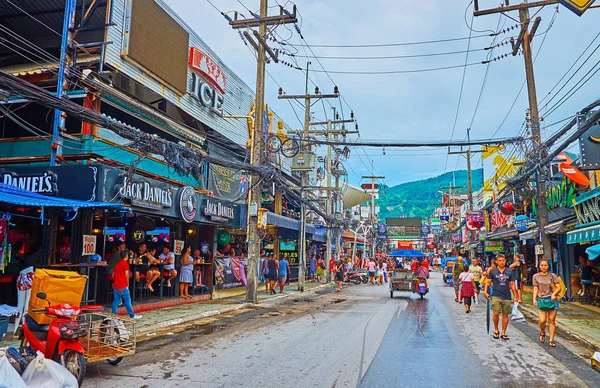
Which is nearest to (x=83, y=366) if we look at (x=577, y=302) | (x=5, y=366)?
(x=5, y=366)

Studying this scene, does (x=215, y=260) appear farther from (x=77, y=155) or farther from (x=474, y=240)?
(x=474, y=240)

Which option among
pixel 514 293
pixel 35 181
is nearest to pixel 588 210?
pixel 514 293

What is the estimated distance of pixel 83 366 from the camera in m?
6.27

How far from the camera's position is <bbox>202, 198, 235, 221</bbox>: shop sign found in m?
17.1

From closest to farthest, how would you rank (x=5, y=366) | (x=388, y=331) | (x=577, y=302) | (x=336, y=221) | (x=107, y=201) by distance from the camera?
(x=5, y=366) < (x=388, y=331) < (x=107, y=201) < (x=577, y=302) < (x=336, y=221)

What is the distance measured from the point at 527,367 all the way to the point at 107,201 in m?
10.2

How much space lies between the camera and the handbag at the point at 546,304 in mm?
9609

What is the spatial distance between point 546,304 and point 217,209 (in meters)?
12.1

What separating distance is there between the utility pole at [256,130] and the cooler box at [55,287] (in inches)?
412

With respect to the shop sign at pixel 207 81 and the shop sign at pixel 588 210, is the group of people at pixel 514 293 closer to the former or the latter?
the shop sign at pixel 588 210

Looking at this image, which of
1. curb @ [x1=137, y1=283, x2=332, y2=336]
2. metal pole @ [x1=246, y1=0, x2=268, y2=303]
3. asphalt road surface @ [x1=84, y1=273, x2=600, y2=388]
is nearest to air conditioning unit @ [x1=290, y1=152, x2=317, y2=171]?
metal pole @ [x1=246, y1=0, x2=268, y2=303]

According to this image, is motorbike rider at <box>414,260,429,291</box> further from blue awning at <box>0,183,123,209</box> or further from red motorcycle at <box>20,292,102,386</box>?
red motorcycle at <box>20,292,102,386</box>

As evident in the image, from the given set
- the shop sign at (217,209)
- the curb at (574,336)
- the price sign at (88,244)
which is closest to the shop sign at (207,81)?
the shop sign at (217,209)

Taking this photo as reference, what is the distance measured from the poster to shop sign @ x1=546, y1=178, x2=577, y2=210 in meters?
15.5
